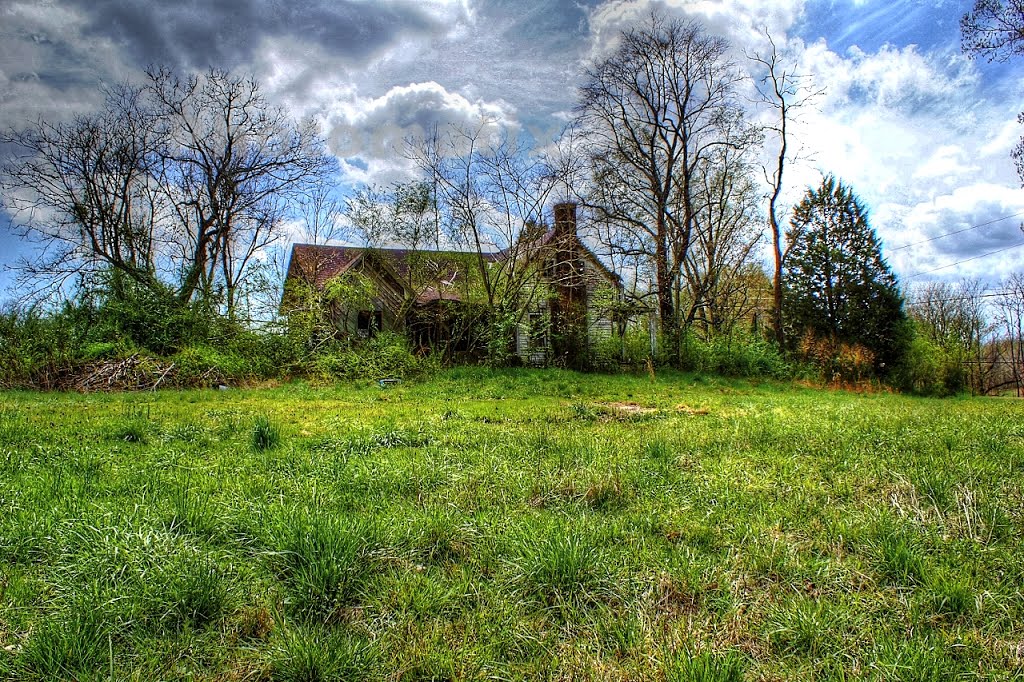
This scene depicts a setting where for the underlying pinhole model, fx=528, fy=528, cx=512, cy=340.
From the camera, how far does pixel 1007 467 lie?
422 centimetres

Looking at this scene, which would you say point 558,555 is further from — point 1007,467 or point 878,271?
A: point 878,271

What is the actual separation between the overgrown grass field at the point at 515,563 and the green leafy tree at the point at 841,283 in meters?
21.9

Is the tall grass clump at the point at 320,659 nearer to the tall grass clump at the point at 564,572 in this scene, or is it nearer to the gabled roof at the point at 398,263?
the tall grass clump at the point at 564,572

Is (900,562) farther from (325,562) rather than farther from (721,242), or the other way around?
(721,242)

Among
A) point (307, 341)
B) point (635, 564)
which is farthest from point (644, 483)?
point (307, 341)

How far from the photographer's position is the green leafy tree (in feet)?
77.5

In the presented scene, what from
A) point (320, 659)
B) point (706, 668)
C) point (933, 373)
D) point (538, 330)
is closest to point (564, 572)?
point (706, 668)

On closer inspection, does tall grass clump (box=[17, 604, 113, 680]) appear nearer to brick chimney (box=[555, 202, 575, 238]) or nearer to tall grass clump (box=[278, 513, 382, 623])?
tall grass clump (box=[278, 513, 382, 623])

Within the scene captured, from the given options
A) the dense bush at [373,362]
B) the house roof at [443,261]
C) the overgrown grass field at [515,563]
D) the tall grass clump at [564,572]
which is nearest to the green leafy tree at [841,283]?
the house roof at [443,261]

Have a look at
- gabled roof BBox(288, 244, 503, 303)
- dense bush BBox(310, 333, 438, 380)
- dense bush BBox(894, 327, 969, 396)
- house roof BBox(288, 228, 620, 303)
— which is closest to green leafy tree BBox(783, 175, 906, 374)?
dense bush BBox(894, 327, 969, 396)

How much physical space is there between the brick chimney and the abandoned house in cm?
4

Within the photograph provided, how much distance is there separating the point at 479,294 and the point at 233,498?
15863 millimetres

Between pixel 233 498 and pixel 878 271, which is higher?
pixel 878 271

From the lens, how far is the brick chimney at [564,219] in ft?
62.3
